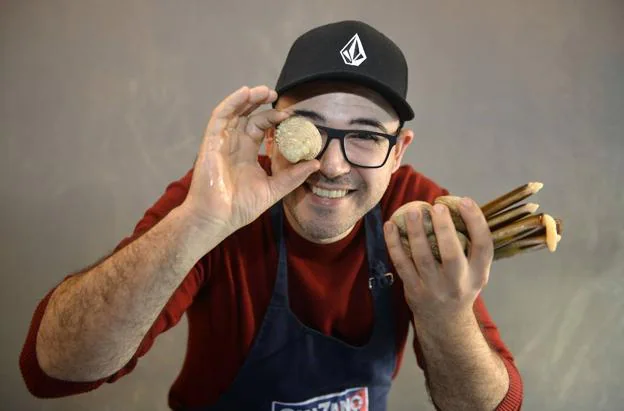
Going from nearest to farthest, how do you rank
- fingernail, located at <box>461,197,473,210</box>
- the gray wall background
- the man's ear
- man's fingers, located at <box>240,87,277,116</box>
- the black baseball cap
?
fingernail, located at <box>461,197,473,210</box>
man's fingers, located at <box>240,87,277,116</box>
the black baseball cap
the man's ear
the gray wall background

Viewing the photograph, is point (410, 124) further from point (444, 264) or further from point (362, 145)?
point (444, 264)

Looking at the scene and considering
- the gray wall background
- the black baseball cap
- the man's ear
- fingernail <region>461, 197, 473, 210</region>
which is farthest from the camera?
the gray wall background

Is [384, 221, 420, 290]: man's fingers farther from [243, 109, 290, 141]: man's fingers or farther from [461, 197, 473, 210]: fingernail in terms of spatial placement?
[243, 109, 290, 141]: man's fingers

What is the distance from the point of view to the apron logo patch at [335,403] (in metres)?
1.09

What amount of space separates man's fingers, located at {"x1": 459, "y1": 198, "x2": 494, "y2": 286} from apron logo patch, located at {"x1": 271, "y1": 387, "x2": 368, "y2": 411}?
0.47 meters

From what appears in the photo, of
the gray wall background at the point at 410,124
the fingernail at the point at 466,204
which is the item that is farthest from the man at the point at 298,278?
the gray wall background at the point at 410,124

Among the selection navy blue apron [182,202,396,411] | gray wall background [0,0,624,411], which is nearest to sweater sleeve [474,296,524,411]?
navy blue apron [182,202,396,411]

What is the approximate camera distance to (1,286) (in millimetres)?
1621

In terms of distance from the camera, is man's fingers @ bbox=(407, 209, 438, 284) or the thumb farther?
the thumb

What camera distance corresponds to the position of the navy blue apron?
108cm

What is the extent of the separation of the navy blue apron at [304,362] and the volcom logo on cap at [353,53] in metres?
0.33

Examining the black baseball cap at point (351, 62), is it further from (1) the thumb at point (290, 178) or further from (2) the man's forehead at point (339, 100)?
(1) the thumb at point (290, 178)

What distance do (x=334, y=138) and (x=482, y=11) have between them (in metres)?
1.09

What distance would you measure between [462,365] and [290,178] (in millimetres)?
457
